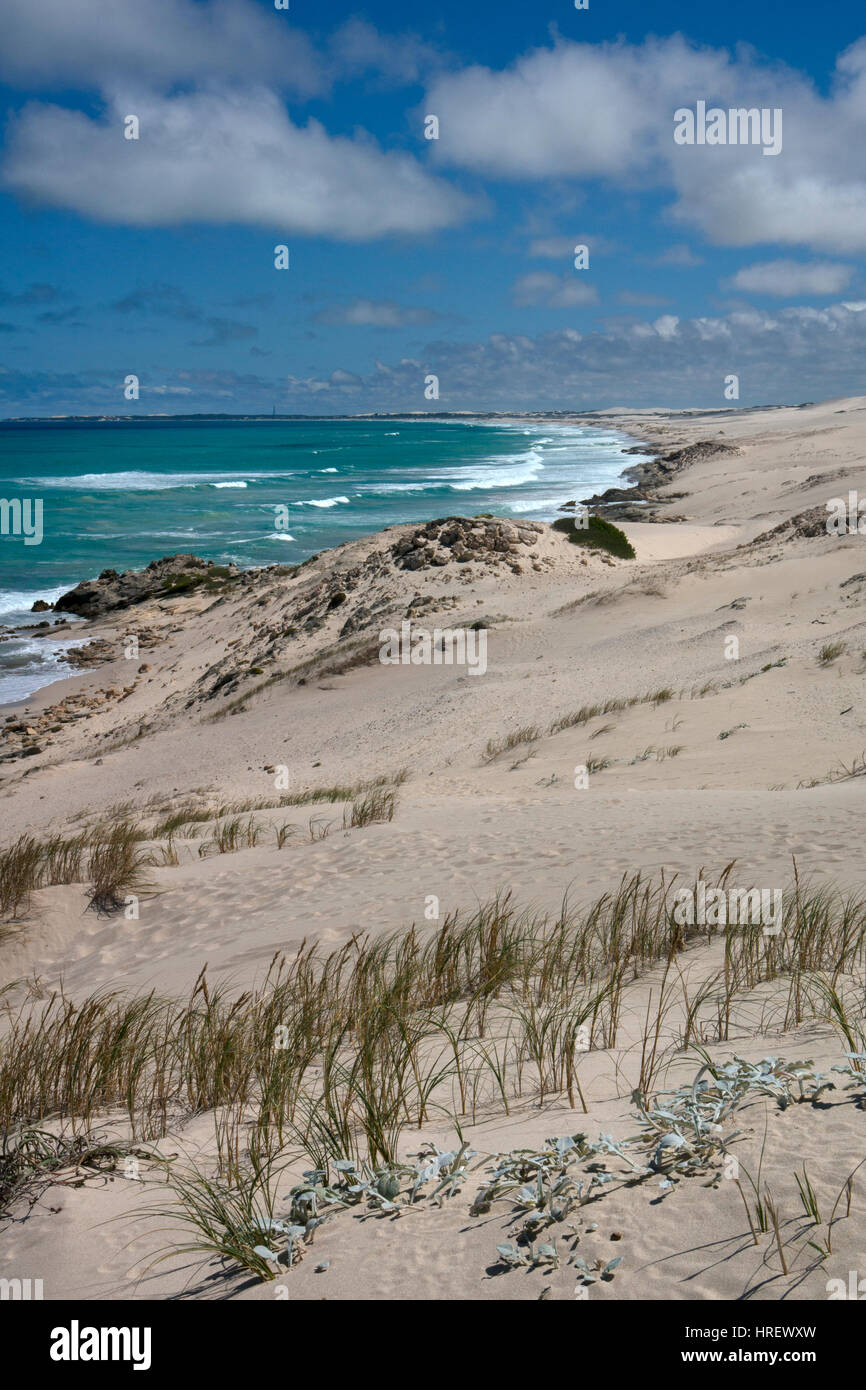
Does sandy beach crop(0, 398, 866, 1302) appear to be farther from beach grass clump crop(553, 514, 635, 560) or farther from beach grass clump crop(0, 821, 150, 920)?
beach grass clump crop(553, 514, 635, 560)

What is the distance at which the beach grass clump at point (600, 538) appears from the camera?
2589 cm

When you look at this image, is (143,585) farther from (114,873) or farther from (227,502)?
(227,502)

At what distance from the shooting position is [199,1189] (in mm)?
2912

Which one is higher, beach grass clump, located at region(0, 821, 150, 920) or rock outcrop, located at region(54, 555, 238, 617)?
rock outcrop, located at region(54, 555, 238, 617)

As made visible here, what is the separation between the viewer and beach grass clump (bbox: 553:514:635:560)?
25891 millimetres

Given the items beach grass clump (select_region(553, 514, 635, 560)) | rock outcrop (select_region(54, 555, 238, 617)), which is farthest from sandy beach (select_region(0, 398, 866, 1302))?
rock outcrop (select_region(54, 555, 238, 617))

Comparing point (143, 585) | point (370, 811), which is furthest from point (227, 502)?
point (370, 811)

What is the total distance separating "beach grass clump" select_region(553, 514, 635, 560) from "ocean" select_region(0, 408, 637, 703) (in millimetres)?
10213

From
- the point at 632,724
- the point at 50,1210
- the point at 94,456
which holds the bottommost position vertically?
the point at 50,1210

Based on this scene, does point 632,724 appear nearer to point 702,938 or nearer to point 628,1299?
point 702,938

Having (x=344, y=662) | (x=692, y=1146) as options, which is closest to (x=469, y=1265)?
(x=692, y=1146)

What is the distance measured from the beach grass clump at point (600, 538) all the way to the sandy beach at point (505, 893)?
13.7 feet

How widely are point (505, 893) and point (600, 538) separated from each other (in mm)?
21218
